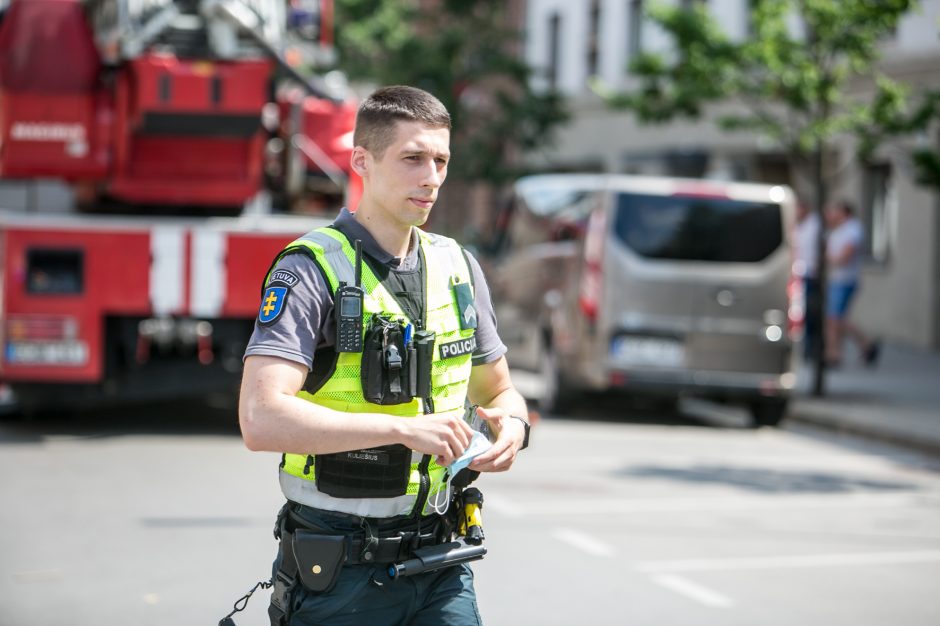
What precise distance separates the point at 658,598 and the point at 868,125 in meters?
10.5

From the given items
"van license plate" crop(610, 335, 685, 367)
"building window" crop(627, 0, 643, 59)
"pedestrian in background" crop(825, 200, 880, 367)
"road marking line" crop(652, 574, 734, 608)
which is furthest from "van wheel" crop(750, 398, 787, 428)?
"building window" crop(627, 0, 643, 59)

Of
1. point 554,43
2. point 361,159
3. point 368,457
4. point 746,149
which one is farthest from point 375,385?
point 554,43

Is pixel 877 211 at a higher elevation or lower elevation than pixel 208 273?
higher

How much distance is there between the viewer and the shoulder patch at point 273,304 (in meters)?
3.27

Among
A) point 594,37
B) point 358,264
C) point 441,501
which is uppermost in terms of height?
point 594,37

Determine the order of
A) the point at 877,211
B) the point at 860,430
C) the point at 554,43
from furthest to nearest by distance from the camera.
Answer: the point at 554,43 < the point at 877,211 < the point at 860,430

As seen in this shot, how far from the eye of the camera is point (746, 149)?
1104 inches

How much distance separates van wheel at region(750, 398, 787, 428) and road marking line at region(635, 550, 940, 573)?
588cm

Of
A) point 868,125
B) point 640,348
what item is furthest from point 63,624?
point 868,125

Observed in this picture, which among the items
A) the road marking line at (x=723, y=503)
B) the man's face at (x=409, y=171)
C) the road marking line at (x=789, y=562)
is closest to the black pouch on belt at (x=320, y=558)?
the man's face at (x=409, y=171)

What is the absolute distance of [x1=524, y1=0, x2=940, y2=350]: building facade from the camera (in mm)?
22812

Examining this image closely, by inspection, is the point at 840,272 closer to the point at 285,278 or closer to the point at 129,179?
the point at 129,179

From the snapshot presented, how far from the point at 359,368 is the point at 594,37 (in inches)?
1271

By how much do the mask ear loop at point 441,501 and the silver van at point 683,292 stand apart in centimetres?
1006
